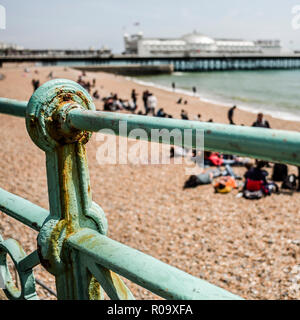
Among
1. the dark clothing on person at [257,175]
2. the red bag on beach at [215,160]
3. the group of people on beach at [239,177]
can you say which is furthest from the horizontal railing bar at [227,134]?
the red bag on beach at [215,160]

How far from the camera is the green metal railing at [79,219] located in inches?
27.2

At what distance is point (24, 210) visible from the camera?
1.08m

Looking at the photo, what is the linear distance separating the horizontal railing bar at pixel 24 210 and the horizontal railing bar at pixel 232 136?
391mm

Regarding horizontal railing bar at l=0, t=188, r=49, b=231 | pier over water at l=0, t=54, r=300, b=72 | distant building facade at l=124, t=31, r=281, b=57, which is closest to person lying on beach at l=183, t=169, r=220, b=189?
horizontal railing bar at l=0, t=188, r=49, b=231

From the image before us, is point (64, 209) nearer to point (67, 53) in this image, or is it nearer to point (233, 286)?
point (233, 286)

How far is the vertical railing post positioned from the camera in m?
0.83

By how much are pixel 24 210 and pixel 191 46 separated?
101412mm

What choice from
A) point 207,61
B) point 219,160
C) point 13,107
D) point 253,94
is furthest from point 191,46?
point 13,107

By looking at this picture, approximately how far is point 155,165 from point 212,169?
1.58m

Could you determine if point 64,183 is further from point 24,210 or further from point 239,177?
point 239,177

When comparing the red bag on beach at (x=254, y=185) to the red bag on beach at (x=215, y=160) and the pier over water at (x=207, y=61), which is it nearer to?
the red bag on beach at (x=215, y=160)

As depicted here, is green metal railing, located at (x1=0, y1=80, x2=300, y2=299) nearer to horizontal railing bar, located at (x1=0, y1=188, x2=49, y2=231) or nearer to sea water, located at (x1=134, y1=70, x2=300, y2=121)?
horizontal railing bar, located at (x1=0, y1=188, x2=49, y2=231)
